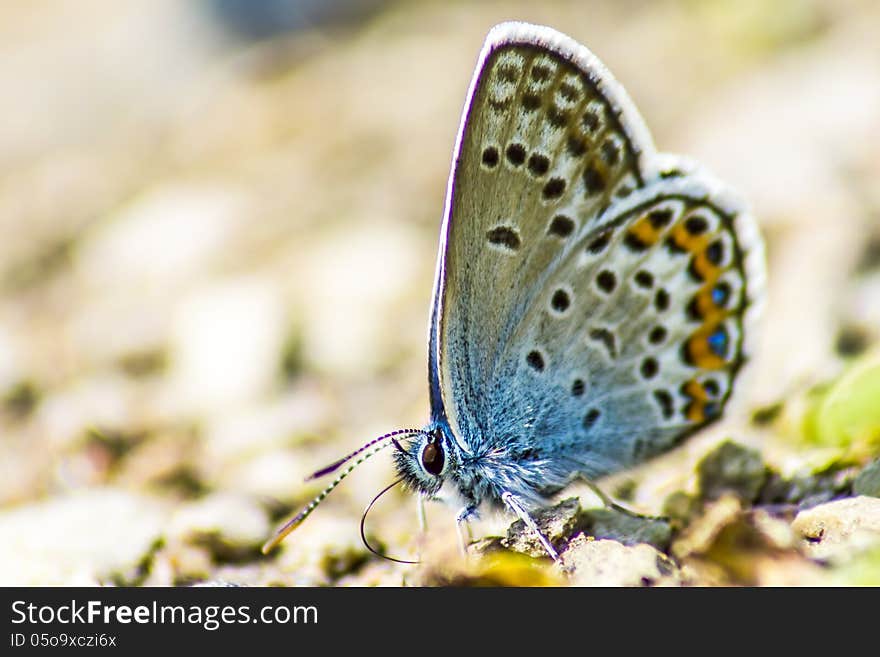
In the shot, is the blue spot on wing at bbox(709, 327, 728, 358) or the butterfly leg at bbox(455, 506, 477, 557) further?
the blue spot on wing at bbox(709, 327, 728, 358)

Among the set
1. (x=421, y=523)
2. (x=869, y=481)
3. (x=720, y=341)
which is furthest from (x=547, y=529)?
(x=720, y=341)

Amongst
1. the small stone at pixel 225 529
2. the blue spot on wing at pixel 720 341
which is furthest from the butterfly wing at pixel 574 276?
the small stone at pixel 225 529

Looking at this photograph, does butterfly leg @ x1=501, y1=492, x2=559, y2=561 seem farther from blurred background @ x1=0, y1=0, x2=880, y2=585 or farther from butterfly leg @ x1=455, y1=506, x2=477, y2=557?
blurred background @ x1=0, y1=0, x2=880, y2=585

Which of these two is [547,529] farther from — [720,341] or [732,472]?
[720,341]

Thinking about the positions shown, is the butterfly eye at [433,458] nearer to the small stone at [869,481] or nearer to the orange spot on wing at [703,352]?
the orange spot on wing at [703,352]

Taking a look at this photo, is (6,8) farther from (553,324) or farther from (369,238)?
(553,324)

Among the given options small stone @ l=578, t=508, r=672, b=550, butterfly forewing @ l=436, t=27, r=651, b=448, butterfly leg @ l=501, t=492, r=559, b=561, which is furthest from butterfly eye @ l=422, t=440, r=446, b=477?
small stone @ l=578, t=508, r=672, b=550
